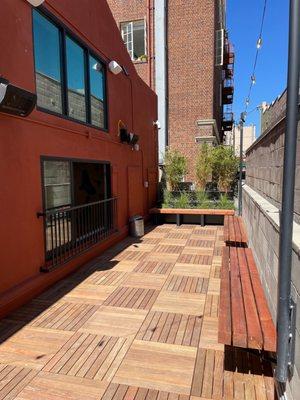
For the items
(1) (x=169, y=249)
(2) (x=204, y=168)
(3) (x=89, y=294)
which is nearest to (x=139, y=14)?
(2) (x=204, y=168)

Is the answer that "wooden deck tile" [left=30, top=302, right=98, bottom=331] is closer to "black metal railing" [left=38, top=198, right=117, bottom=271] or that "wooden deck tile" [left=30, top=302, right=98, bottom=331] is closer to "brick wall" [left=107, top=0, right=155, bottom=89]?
"black metal railing" [left=38, top=198, right=117, bottom=271]

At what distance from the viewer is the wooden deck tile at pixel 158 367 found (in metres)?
2.78

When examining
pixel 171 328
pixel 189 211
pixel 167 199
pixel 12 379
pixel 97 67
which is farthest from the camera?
pixel 167 199

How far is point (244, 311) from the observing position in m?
3.08

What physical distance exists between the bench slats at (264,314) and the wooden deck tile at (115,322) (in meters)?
1.36

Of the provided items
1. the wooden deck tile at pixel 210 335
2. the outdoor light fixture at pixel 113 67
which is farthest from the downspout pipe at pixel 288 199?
the outdoor light fixture at pixel 113 67

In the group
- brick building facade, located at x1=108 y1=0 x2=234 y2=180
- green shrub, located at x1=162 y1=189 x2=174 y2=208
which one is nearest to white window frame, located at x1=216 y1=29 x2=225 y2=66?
brick building facade, located at x1=108 y1=0 x2=234 y2=180

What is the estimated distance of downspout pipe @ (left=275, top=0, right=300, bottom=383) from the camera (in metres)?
1.89

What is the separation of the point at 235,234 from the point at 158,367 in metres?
3.98

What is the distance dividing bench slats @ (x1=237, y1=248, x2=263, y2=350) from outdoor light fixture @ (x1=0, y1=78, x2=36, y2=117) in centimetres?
342

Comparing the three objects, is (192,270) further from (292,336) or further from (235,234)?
(292,336)

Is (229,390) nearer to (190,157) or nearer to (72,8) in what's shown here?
(72,8)

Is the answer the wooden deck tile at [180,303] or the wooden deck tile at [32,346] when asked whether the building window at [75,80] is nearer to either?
the wooden deck tile at [180,303]

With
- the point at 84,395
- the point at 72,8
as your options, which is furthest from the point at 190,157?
the point at 84,395
